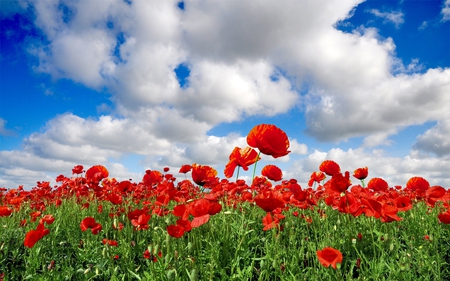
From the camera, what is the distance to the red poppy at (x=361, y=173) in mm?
5684

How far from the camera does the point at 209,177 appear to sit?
447 cm

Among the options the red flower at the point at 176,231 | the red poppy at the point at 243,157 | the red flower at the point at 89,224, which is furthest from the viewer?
the red flower at the point at 89,224

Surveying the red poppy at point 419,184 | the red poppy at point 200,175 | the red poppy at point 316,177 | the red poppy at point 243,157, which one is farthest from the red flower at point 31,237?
the red poppy at point 419,184

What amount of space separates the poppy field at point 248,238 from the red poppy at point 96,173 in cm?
2

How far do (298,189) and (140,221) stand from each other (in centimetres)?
183

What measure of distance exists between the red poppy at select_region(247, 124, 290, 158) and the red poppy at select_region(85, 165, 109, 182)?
3.32m

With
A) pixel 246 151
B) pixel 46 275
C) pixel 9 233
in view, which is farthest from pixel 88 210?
pixel 246 151

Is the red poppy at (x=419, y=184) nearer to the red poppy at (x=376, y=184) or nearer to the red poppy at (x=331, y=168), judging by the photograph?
the red poppy at (x=376, y=184)

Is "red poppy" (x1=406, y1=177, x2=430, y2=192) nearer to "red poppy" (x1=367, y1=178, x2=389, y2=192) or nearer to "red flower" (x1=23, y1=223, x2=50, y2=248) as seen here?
"red poppy" (x1=367, y1=178, x2=389, y2=192)

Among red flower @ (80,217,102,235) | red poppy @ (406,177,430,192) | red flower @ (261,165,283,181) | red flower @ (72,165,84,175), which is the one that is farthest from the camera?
red flower @ (72,165,84,175)

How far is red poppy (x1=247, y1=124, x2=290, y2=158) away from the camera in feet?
10.1

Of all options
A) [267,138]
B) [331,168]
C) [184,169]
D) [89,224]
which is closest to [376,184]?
[331,168]

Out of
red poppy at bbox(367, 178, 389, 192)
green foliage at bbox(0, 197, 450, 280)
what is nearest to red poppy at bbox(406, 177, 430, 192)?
green foliage at bbox(0, 197, 450, 280)

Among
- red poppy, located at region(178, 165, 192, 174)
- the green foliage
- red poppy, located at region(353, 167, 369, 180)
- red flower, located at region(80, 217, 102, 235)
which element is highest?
red poppy, located at region(353, 167, 369, 180)
